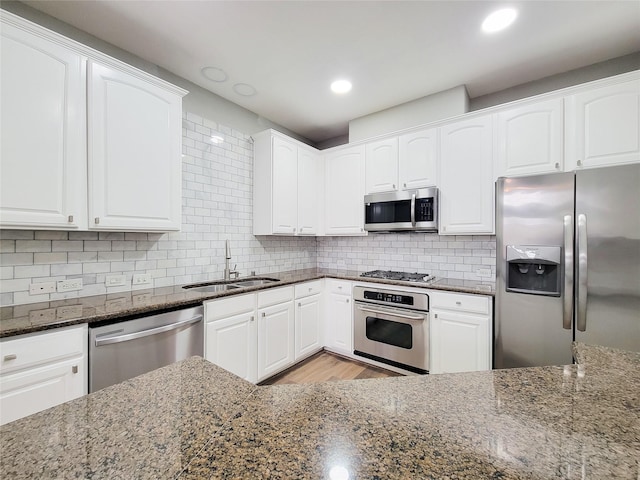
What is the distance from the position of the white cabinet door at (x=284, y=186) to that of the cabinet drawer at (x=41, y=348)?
74.3 inches

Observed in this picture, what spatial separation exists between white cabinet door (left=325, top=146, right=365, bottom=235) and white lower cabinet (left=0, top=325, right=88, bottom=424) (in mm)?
2555

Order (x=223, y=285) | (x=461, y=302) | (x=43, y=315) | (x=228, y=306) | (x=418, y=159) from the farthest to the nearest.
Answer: (x=418, y=159), (x=223, y=285), (x=461, y=302), (x=228, y=306), (x=43, y=315)

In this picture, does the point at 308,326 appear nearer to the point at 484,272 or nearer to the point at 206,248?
the point at 206,248

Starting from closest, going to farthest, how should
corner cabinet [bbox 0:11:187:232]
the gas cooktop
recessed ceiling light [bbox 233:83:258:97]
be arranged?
corner cabinet [bbox 0:11:187:232]
recessed ceiling light [bbox 233:83:258:97]
the gas cooktop

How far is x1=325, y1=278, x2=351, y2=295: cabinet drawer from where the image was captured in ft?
10.1

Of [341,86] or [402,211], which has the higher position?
[341,86]

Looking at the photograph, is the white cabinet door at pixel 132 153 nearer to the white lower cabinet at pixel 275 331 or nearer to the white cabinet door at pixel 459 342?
the white lower cabinet at pixel 275 331

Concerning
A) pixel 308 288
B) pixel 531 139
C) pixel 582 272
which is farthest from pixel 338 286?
pixel 531 139

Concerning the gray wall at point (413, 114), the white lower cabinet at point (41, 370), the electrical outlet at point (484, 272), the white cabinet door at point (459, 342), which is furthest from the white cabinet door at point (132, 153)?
the electrical outlet at point (484, 272)

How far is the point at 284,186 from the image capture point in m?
3.17

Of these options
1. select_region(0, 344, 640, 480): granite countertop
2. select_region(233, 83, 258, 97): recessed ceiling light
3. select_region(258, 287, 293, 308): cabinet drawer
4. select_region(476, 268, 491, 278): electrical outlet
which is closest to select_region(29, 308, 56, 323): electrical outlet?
select_region(0, 344, 640, 480): granite countertop

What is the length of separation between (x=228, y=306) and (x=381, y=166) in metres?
2.15

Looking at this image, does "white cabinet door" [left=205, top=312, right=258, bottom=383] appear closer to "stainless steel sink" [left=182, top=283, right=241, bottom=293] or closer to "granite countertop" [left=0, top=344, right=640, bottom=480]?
"stainless steel sink" [left=182, top=283, right=241, bottom=293]

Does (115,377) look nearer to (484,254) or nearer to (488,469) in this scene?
(488,469)
